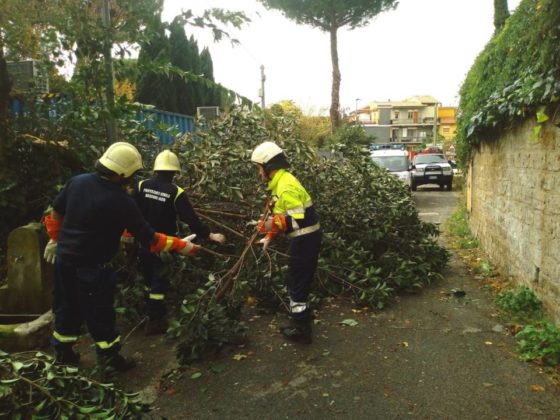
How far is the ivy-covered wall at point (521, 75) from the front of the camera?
3402 mm

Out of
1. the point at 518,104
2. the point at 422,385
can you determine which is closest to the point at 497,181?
the point at 518,104

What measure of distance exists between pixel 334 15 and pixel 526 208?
22.4m

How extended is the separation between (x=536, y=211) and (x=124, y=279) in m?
4.50

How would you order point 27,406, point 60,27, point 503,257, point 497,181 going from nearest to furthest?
point 27,406 < point 60,27 < point 503,257 < point 497,181

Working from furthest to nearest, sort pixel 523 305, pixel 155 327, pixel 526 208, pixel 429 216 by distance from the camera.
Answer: pixel 429 216
pixel 526 208
pixel 523 305
pixel 155 327

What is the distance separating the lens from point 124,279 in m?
5.12

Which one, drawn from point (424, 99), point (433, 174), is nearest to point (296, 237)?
point (433, 174)

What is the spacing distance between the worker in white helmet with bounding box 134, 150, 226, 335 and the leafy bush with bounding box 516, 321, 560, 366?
2.85m

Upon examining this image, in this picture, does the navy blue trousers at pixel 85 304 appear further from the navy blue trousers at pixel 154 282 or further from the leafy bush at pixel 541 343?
the leafy bush at pixel 541 343

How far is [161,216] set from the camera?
4352 millimetres

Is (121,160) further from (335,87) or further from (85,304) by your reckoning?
(335,87)

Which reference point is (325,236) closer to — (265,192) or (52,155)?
(265,192)

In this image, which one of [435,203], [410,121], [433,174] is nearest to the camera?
[435,203]

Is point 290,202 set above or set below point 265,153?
below
